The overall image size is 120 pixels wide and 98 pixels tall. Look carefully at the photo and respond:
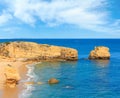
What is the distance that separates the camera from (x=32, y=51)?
107000mm

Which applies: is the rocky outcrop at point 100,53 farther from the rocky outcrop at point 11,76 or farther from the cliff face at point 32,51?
the rocky outcrop at point 11,76

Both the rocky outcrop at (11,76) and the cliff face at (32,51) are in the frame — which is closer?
the rocky outcrop at (11,76)

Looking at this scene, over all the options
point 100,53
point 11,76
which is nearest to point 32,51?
point 100,53

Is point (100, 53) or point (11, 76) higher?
point (11, 76)

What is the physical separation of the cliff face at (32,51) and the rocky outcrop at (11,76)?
48822 millimetres

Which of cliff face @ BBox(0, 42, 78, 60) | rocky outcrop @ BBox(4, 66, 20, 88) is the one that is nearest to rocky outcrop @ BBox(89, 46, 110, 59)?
cliff face @ BBox(0, 42, 78, 60)

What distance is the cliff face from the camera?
106375mm

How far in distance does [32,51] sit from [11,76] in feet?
168

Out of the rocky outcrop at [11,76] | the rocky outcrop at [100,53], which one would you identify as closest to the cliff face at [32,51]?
the rocky outcrop at [100,53]

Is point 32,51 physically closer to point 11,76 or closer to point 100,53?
point 100,53

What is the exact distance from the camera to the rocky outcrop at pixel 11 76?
5594cm

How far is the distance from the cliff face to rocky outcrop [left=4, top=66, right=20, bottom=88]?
48.8 meters

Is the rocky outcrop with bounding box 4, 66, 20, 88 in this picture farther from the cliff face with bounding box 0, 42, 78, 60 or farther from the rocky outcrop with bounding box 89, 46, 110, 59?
the rocky outcrop with bounding box 89, 46, 110, 59

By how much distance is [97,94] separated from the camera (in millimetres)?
52062
